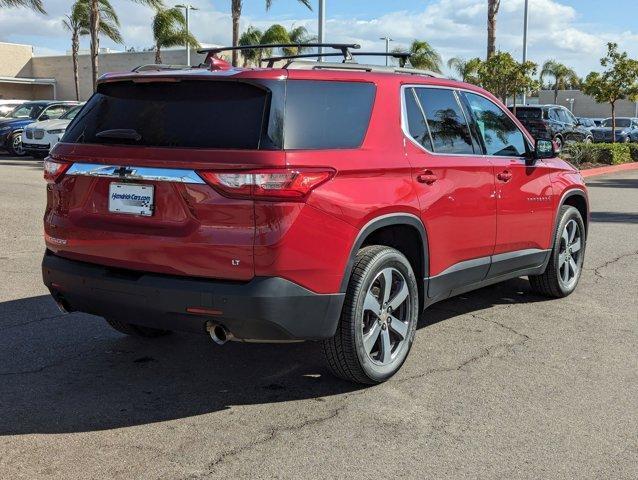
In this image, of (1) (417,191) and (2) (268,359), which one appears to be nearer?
(1) (417,191)

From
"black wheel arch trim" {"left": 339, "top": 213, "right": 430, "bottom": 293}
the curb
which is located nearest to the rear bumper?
"black wheel arch trim" {"left": 339, "top": 213, "right": 430, "bottom": 293}

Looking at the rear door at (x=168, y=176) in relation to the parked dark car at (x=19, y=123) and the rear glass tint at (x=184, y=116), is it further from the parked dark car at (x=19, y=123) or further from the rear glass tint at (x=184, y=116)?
the parked dark car at (x=19, y=123)

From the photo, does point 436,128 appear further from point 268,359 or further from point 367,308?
point 268,359

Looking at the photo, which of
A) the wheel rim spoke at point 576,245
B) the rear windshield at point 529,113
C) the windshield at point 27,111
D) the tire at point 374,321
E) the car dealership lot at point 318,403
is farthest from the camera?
the rear windshield at point 529,113

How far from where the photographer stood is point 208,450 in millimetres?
3787

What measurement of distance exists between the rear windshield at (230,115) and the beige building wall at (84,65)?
45097 mm

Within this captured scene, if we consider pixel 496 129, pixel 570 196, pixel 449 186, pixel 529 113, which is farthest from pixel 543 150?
pixel 529 113

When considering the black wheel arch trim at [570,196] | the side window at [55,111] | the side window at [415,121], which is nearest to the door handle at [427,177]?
the side window at [415,121]

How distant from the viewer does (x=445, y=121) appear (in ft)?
17.7

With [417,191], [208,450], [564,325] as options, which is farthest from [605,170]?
[208,450]

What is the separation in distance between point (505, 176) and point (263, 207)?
Result: 258cm

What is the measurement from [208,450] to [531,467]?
152 centimetres

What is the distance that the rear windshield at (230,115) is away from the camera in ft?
13.3

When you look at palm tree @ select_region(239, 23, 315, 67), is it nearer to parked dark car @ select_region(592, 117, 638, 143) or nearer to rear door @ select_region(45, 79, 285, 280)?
parked dark car @ select_region(592, 117, 638, 143)
